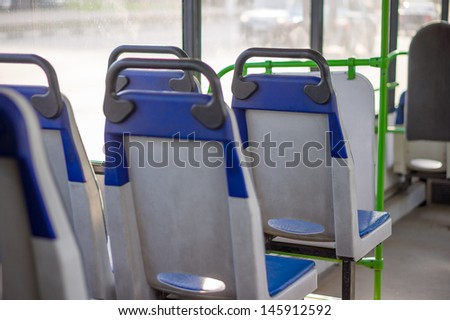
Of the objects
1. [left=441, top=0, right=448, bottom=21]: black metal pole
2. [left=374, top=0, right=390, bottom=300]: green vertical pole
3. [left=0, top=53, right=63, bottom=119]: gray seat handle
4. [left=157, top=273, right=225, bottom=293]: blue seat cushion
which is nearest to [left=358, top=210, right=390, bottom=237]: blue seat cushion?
[left=374, top=0, right=390, bottom=300]: green vertical pole

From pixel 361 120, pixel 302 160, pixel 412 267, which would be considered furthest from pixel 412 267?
pixel 302 160

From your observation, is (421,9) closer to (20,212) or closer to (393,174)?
(393,174)

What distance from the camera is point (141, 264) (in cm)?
206

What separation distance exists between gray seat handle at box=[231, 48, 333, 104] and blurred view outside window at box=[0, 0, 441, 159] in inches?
31.8

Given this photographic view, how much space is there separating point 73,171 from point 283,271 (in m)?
0.64

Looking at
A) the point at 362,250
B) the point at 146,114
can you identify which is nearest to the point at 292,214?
the point at 362,250

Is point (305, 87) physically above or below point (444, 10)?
below

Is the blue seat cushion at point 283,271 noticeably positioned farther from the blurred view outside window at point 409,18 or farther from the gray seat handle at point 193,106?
the blurred view outside window at point 409,18

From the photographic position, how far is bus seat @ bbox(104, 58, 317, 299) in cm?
183

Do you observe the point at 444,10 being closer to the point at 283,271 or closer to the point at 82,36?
the point at 82,36

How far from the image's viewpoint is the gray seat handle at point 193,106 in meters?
1.78

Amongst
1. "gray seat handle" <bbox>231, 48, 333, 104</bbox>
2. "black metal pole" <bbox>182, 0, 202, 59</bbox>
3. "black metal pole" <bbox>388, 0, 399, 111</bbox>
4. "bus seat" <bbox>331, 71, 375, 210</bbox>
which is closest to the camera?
"gray seat handle" <bbox>231, 48, 333, 104</bbox>

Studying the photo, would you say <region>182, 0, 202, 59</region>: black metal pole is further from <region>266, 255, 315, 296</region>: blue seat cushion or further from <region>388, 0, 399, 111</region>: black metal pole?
<region>388, 0, 399, 111</region>: black metal pole

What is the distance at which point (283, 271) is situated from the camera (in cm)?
215
